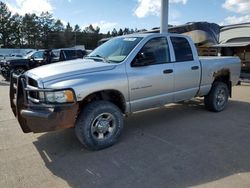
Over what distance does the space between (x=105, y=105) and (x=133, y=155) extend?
37.4 inches

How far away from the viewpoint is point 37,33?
81438 millimetres

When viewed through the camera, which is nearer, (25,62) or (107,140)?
(107,140)

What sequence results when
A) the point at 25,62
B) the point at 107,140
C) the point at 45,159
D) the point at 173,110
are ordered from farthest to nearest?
the point at 25,62 < the point at 173,110 < the point at 107,140 < the point at 45,159

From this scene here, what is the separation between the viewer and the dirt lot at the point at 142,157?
12.2 ft

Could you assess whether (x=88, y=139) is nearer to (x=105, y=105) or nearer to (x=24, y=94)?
(x=105, y=105)

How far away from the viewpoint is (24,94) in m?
4.53

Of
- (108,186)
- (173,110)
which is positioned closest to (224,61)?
(173,110)

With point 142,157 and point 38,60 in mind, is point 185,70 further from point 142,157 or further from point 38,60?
point 38,60

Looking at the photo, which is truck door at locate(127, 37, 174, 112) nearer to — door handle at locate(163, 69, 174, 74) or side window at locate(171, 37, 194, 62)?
door handle at locate(163, 69, 174, 74)

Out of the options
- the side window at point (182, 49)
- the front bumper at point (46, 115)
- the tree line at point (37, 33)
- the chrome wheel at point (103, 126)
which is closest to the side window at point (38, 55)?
the side window at point (182, 49)

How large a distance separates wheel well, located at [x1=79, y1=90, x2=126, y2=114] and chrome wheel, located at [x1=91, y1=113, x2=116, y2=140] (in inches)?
13.4

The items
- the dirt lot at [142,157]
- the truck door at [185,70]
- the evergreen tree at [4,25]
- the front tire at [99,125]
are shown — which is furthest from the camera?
the evergreen tree at [4,25]

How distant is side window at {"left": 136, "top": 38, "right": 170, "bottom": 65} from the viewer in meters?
5.19

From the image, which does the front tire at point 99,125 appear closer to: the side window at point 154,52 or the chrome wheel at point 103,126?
the chrome wheel at point 103,126
